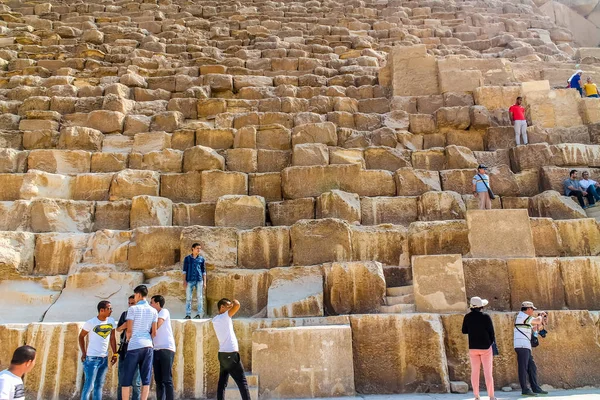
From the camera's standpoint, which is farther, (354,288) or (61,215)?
(61,215)

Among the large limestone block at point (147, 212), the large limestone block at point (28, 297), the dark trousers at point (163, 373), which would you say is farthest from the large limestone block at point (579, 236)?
the large limestone block at point (28, 297)

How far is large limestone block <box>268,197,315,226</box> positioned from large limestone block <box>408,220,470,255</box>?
1.59 m

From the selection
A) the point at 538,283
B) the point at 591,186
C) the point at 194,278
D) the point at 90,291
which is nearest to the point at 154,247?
the point at 90,291


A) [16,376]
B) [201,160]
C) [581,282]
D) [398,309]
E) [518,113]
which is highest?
[518,113]

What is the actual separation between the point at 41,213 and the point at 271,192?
134 inches

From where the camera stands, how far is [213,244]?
720 centimetres

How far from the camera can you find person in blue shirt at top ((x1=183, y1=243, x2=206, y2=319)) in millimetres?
6363

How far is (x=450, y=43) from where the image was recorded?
47.4 ft

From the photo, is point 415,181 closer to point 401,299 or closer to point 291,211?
point 291,211

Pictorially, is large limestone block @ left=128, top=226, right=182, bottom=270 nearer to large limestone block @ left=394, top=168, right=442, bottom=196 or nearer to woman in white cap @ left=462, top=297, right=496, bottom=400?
large limestone block @ left=394, top=168, right=442, bottom=196

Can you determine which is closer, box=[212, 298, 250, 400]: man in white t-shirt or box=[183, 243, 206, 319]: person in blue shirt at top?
box=[212, 298, 250, 400]: man in white t-shirt

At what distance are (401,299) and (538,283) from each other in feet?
5.48

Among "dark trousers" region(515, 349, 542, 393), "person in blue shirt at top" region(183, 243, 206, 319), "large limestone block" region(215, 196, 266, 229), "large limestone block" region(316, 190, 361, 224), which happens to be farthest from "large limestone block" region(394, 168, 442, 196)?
"person in blue shirt at top" region(183, 243, 206, 319)

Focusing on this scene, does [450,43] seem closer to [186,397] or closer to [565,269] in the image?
[565,269]
